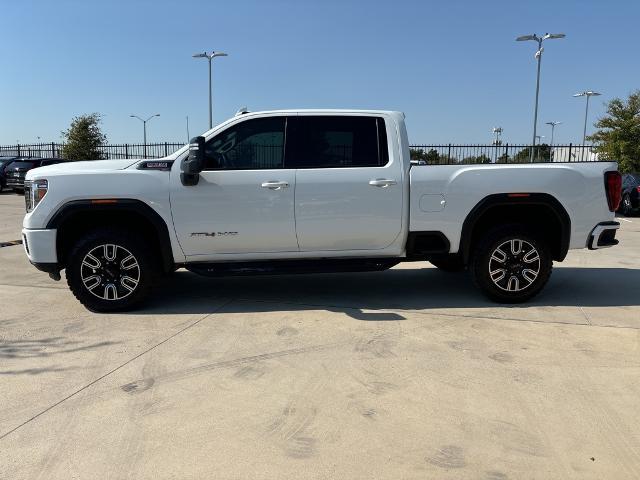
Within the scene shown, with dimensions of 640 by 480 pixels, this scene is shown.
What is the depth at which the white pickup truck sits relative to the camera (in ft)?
17.1

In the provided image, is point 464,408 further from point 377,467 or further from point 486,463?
point 377,467

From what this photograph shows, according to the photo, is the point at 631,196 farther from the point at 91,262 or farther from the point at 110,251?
the point at 91,262

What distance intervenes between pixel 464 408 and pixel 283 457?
1241mm

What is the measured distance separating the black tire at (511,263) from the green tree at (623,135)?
22572 mm

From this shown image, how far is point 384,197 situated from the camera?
5.38 meters

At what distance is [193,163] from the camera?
16.7 ft

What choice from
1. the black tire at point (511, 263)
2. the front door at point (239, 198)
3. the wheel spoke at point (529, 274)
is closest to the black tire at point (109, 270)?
the front door at point (239, 198)

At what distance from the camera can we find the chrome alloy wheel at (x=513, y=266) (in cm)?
560

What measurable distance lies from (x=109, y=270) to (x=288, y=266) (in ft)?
5.97

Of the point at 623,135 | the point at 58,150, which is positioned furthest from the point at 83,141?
the point at 623,135

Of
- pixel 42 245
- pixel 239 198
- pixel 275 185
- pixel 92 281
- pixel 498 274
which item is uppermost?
pixel 275 185

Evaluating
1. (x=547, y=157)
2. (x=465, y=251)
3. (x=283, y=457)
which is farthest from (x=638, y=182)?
(x=283, y=457)

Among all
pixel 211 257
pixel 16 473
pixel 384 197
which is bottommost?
pixel 16 473

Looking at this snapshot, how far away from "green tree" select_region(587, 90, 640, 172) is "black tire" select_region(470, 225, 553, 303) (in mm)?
22572
